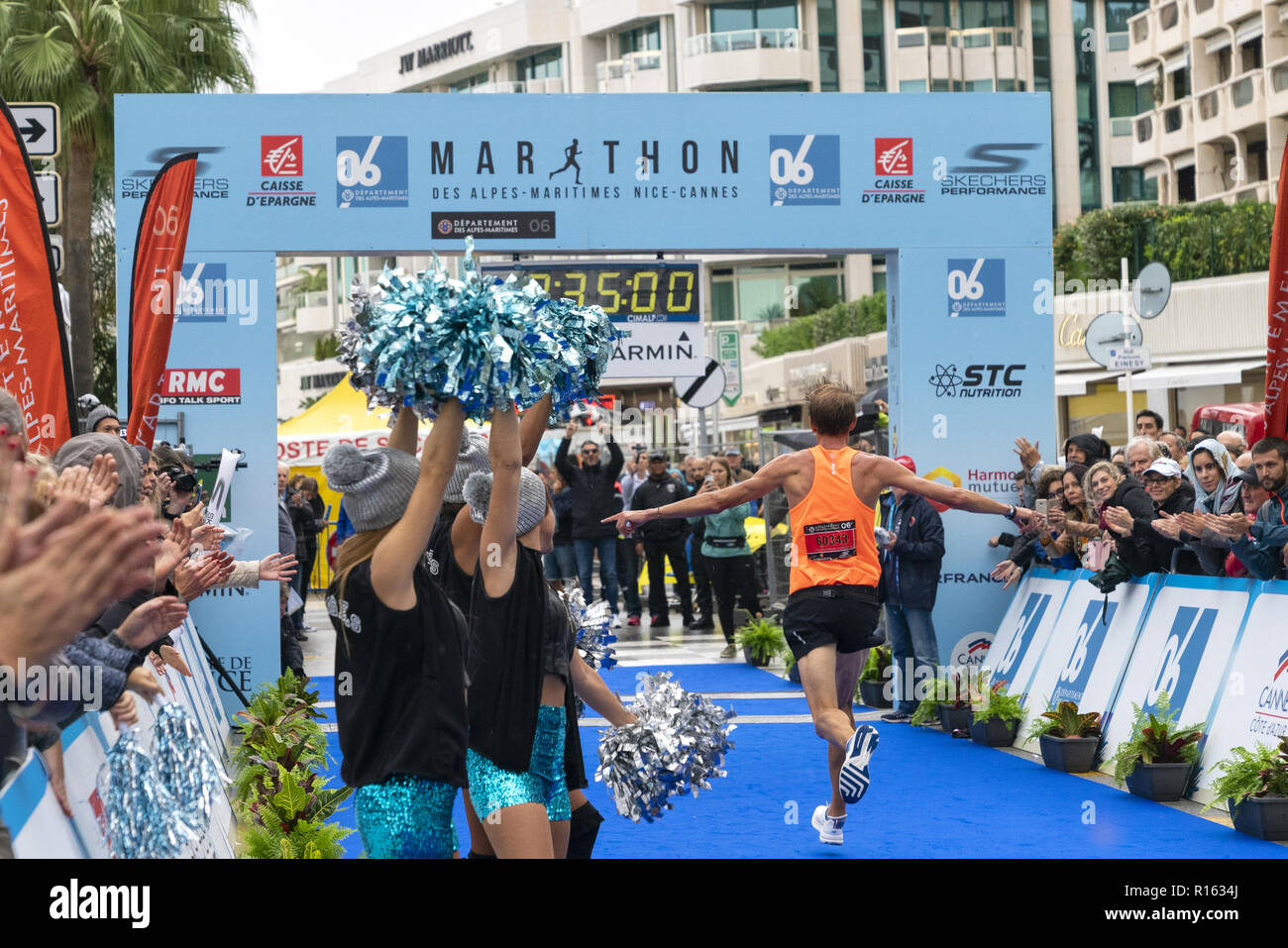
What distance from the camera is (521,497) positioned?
176 inches

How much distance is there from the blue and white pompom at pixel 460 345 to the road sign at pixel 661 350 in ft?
32.6

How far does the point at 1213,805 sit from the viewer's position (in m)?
7.54

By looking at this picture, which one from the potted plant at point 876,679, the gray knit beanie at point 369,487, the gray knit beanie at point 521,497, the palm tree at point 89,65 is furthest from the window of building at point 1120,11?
the gray knit beanie at point 369,487

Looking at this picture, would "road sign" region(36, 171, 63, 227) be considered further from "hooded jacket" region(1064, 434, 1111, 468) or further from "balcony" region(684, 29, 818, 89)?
"balcony" region(684, 29, 818, 89)

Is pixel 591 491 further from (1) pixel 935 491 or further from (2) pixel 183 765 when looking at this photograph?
(2) pixel 183 765

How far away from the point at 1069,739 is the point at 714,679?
16.9ft

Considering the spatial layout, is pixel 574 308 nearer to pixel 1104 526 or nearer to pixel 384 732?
pixel 384 732

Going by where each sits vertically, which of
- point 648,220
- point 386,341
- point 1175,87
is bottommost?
point 386,341

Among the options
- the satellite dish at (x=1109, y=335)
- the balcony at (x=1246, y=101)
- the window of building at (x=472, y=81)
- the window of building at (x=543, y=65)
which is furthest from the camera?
the window of building at (x=472, y=81)

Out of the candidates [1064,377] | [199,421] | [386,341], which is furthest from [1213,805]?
[1064,377]

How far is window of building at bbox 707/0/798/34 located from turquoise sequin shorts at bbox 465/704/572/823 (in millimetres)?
51800

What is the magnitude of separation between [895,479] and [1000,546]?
4.85 meters

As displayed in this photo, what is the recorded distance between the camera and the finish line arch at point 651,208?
11328mm

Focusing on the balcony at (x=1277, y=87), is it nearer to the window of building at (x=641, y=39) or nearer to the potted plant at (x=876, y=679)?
the window of building at (x=641, y=39)
